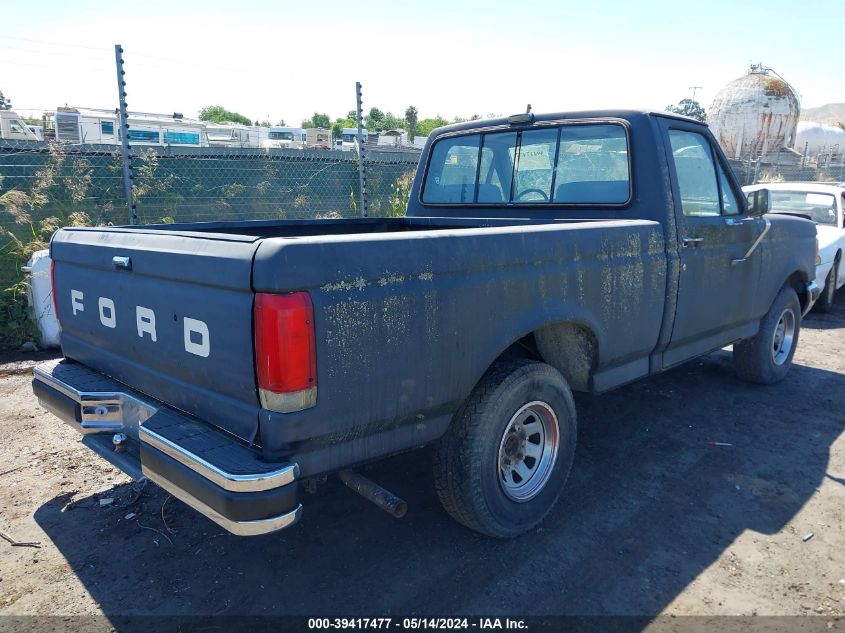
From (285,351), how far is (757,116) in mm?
38107

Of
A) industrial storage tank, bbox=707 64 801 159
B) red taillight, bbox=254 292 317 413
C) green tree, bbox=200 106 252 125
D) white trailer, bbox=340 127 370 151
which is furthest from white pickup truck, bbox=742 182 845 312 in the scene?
green tree, bbox=200 106 252 125

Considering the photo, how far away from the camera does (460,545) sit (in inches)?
126

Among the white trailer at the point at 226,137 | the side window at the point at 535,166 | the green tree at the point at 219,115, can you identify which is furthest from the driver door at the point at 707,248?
the green tree at the point at 219,115

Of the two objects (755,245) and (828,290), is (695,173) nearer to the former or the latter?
(755,245)

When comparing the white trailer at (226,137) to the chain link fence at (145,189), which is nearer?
the chain link fence at (145,189)

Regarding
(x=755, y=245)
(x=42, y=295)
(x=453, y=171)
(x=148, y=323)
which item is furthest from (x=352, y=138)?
(x=148, y=323)

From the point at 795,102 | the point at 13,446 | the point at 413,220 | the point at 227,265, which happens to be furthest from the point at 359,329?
the point at 795,102

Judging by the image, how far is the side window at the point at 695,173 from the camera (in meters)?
4.09

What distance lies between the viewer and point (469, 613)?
268 cm

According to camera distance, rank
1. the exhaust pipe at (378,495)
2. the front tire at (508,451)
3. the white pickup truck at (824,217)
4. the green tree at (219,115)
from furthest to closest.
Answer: the green tree at (219,115) < the white pickup truck at (824,217) < the front tire at (508,451) < the exhaust pipe at (378,495)

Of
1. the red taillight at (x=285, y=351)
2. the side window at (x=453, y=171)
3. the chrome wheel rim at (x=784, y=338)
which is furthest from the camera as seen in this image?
the chrome wheel rim at (x=784, y=338)

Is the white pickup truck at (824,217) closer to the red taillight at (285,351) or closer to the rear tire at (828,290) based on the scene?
the rear tire at (828,290)

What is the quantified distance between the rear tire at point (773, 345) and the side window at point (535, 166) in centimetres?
245

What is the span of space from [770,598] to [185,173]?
727cm
